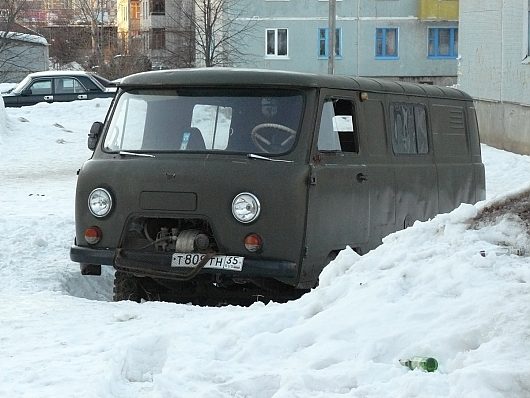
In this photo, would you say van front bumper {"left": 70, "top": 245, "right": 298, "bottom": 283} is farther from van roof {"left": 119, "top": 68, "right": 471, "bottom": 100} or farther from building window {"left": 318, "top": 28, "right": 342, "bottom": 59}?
building window {"left": 318, "top": 28, "right": 342, "bottom": 59}

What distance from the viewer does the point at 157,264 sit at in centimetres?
861

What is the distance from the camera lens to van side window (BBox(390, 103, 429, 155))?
10.2 m

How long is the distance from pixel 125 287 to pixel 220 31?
162ft

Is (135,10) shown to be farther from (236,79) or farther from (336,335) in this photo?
(336,335)

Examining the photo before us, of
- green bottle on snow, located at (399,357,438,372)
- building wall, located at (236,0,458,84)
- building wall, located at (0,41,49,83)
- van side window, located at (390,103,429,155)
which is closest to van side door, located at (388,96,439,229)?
van side window, located at (390,103,429,155)

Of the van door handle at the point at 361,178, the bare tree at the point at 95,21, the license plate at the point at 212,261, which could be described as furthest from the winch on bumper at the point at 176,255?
the bare tree at the point at 95,21

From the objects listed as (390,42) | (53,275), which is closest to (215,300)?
(53,275)

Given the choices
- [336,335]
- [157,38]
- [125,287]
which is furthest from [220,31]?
[336,335]

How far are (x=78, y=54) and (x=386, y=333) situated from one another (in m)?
75.1

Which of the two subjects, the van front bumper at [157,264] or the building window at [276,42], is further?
the building window at [276,42]

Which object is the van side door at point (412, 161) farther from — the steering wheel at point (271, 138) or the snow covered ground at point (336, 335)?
the snow covered ground at point (336, 335)

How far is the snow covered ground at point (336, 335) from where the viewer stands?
17.0 feet

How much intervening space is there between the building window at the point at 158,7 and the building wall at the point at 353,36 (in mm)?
25096

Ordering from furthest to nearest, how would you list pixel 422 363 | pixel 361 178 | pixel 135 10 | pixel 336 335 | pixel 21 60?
pixel 135 10 < pixel 21 60 < pixel 361 178 < pixel 336 335 < pixel 422 363
